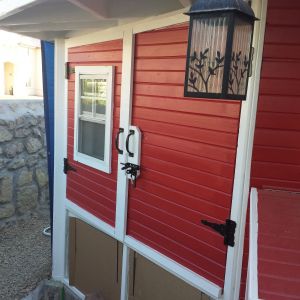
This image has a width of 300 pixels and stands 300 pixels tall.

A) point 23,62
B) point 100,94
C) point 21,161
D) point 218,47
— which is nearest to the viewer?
point 218,47

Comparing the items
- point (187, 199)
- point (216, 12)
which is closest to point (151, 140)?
point (187, 199)

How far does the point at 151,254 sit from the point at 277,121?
5.45ft

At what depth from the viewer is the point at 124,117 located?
3.52 meters

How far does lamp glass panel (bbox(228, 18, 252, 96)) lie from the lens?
1.77m

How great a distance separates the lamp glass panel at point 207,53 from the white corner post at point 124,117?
61.9 inches

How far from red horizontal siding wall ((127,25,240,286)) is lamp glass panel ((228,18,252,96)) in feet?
2.11

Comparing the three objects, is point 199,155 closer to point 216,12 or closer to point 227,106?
point 227,106

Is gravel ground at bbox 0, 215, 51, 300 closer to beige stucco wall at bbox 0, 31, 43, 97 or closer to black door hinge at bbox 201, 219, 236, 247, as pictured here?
black door hinge at bbox 201, 219, 236, 247

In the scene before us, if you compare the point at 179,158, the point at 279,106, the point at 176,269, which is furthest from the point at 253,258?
the point at 176,269

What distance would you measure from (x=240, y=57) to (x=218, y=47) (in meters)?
0.17

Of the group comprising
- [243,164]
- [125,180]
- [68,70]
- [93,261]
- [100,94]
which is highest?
[68,70]

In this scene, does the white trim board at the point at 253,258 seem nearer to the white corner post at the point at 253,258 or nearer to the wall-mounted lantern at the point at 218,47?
the white corner post at the point at 253,258

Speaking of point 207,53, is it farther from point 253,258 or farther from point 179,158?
point 179,158

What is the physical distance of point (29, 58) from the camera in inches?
540
